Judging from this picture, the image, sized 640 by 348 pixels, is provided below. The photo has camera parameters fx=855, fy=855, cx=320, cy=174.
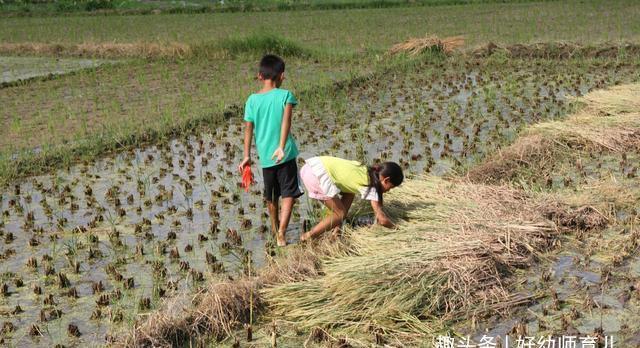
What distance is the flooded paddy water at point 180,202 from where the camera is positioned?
398 centimetres

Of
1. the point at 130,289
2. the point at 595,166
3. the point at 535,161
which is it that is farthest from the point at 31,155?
the point at 595,166

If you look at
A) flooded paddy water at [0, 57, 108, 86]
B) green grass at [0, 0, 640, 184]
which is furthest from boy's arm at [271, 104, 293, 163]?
flooded paddy water at [0, 57, 108, 86]

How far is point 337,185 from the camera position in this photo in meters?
4.51

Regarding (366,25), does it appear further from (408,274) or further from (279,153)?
(408,274)

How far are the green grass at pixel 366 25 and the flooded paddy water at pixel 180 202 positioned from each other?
489 cm

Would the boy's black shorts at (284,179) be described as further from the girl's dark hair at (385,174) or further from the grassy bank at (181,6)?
the grassy bank at (181,6)

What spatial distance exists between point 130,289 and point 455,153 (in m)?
3.37

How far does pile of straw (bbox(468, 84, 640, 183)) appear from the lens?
588cm

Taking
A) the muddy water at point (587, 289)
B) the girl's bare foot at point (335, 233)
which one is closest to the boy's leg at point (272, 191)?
the girl's bare foot at point (335, 233)

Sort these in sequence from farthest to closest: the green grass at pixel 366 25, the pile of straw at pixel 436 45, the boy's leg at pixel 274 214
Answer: the green grass at pixel 366 25 → the pile of straw at pixel 436 45 → the boy's leg at pixel 274 214

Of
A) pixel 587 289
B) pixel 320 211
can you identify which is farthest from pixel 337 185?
pixel 587 289

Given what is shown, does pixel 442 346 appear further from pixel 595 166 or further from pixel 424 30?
pixel 424 30

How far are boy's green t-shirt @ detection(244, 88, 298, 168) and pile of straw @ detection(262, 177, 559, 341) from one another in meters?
0.60

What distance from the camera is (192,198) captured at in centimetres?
571
